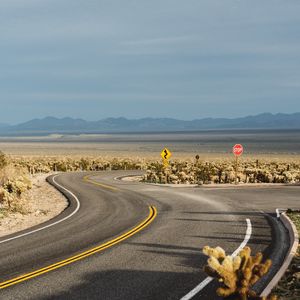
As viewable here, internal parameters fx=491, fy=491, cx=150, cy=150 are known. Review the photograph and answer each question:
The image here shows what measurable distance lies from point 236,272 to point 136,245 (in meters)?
6.31

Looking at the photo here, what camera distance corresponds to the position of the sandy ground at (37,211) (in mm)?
18716

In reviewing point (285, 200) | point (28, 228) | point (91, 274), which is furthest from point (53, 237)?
point (285, 200)

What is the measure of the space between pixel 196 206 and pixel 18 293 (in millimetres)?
13225

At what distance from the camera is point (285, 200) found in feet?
80.1

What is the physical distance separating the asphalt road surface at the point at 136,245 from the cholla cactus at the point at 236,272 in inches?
68.0

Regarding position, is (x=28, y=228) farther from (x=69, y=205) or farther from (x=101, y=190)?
(x=101, y=190)

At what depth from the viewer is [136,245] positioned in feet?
45.6

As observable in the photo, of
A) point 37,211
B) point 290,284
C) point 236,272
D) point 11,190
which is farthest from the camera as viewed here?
point 11,190

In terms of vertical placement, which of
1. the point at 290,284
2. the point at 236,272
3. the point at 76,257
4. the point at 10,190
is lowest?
the point at 10,190

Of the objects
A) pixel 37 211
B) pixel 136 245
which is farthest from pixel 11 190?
pixel 136 245

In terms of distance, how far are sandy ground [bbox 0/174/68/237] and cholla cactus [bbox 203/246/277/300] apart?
10.8 meters

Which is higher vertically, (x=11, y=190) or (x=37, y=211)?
(x=11, y=190)

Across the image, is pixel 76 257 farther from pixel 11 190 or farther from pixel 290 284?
pixel 11 190

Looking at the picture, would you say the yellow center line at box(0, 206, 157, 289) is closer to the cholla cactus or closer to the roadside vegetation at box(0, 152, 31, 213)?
the cholla cactus
